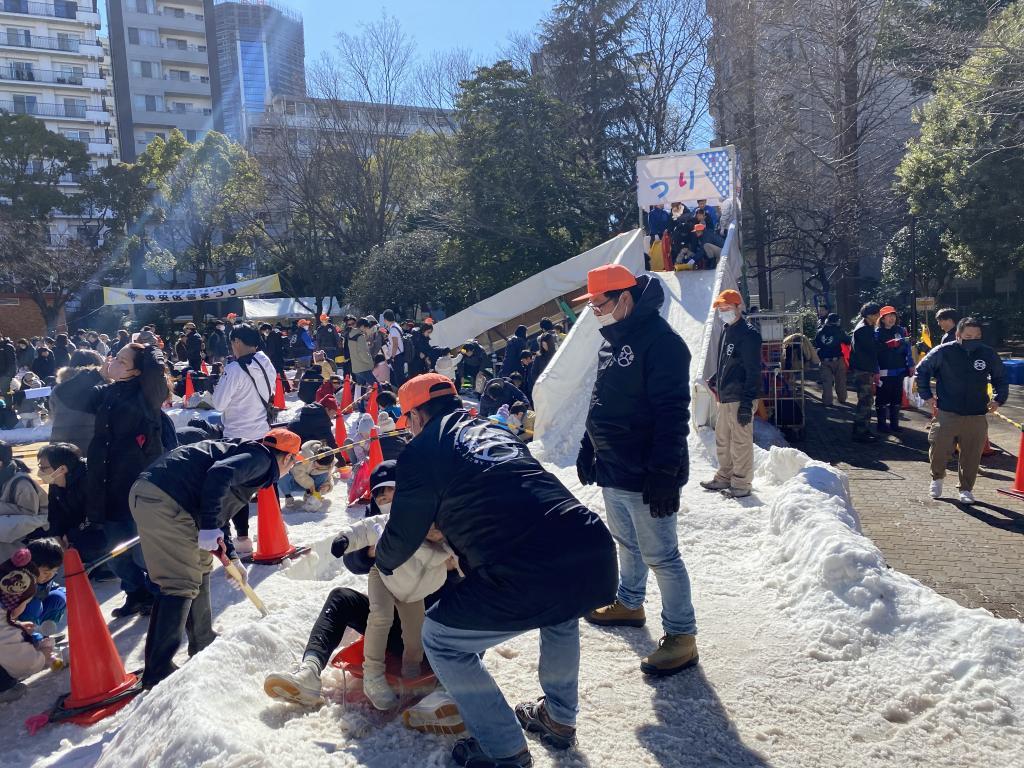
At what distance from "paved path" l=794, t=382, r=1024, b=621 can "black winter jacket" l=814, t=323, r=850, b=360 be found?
2412 mm

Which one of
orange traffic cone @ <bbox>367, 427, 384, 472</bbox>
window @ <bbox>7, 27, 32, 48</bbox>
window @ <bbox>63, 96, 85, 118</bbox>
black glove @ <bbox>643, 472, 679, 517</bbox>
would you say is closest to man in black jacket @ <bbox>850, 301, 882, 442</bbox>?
orange traffic cone @ <bbox>367, 427, 384, 472</bbox>

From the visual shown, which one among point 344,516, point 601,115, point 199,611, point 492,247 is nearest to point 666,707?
point 199,611

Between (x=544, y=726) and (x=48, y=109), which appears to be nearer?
(x=544, y=726)

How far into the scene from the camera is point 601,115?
26.3 m

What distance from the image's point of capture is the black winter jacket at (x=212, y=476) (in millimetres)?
4125

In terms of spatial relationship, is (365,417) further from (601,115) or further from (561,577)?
(601,115)

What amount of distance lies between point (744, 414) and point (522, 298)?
45.2ft

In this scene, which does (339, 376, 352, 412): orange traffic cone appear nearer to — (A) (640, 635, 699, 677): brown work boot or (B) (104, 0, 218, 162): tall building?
(A) (640, 635, 699, 677): brown work boot

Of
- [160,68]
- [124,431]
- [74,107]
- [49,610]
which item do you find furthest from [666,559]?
[160,68]

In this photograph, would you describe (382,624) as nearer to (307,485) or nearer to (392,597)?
(392,597)

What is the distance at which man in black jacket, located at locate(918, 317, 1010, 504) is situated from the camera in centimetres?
733

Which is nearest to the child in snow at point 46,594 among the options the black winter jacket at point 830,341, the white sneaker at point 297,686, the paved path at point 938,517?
the white sneaker at point 297,686

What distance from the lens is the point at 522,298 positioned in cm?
2022

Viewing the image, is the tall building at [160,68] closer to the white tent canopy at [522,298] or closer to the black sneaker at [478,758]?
the white tent canopy at [522,298]
